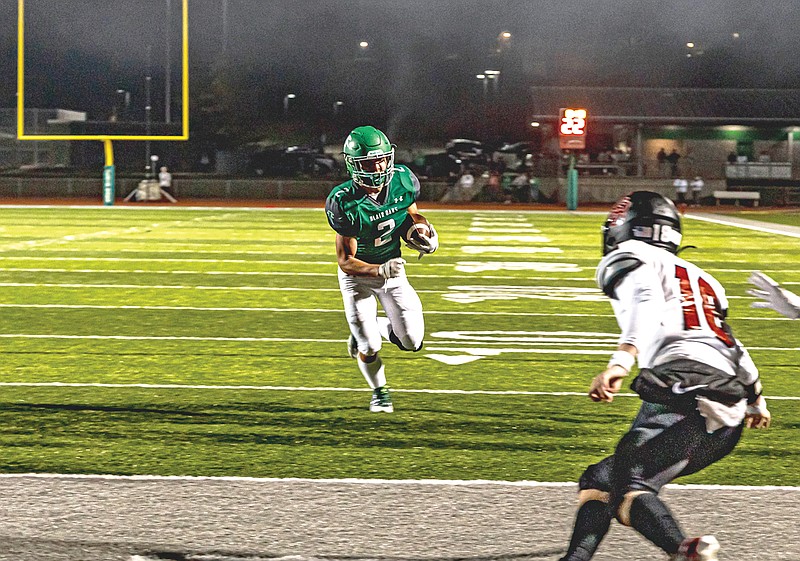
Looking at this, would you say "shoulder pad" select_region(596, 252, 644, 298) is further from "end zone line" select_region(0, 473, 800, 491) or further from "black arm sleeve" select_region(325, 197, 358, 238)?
"black arm sleeve" select_region(325, 197, 358, 238)

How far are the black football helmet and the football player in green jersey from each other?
2.74 meters

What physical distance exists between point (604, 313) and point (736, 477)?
A: 6.11 metres

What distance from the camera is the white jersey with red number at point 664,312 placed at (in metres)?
3.40

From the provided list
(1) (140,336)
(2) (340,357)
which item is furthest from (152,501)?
(1) (140,336)

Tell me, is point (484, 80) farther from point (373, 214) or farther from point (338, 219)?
point (338, 219)

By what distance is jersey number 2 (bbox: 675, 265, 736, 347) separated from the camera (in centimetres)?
346

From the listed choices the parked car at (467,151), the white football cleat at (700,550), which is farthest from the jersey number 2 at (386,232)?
the parked car at (467,151)

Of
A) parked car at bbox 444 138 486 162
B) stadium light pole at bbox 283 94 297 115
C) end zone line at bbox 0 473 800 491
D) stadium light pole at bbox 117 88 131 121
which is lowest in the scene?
end zone line at bbox 0 473 800 491

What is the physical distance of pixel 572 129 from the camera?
33.1m

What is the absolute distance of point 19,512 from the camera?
14.9 ft

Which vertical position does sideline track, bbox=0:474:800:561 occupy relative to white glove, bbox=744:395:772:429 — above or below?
below

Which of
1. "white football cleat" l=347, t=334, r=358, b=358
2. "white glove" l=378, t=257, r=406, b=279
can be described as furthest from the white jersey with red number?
"white football cleat" l=347, t=334, r=358, b=358

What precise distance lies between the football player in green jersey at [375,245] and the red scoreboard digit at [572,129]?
26.8 meters

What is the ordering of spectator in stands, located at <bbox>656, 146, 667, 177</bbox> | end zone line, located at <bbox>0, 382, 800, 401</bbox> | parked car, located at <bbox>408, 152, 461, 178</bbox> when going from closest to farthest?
end zone line, located at <bbox>0, 382, 800, 401</bbox> < spectator in stands, located at <bbox>656, 146, 667, 177</bbox> < parked car, located at <bbox>408, 152, 461, 178</bbox>
